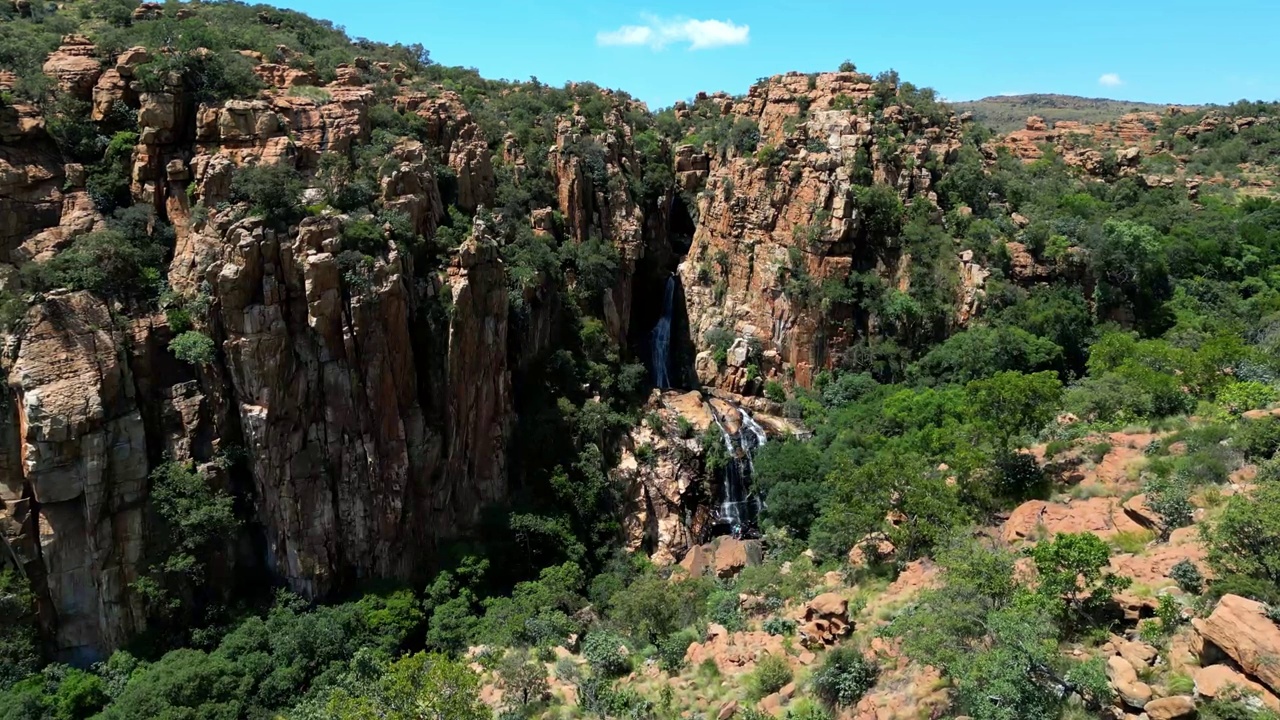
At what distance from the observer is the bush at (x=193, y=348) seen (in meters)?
28.0

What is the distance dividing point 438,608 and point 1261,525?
25126 millimetres

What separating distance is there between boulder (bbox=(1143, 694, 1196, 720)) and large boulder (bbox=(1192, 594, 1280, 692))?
113 cm

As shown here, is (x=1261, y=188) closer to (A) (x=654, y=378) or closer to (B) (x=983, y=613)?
(A) (x=654, y=378)

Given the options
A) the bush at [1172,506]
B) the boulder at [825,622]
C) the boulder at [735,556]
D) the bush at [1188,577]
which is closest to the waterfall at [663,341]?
the boulder at [735,556]

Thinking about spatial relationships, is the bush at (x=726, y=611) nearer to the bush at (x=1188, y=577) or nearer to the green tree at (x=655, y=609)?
Answer: the green tree at (x=655, y=609)

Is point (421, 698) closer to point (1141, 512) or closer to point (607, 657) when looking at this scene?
point (607, 657)

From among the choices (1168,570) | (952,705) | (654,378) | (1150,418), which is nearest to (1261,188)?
(1150,418)

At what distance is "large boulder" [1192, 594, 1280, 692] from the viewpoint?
12.2 metres

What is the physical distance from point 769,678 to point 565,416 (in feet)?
70.7

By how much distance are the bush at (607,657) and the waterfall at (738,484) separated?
16009 mm

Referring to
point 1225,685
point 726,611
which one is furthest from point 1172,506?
point 726,611

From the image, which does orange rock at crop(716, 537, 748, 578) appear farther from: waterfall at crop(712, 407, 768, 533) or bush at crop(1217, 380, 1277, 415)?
bush at crop(1217, 380, 1277, 415)

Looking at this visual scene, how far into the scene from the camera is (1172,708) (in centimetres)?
1255

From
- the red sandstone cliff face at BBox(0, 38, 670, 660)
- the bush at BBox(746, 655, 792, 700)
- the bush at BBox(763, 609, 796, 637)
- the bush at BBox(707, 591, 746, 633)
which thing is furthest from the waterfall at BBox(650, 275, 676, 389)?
the bush at BBox(746, 655, 792, 700)
